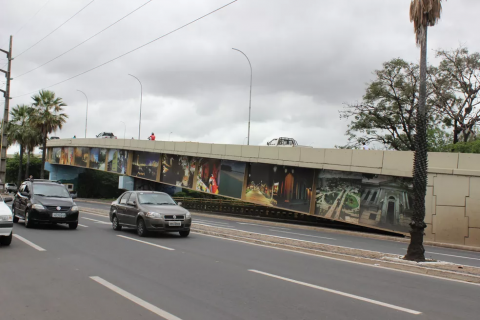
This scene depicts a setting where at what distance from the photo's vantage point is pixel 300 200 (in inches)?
1155

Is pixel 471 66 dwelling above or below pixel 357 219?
above

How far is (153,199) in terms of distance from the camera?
49.2ft

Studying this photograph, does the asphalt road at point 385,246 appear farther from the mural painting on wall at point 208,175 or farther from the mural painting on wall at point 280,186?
the mural painting on wall at point 208,175

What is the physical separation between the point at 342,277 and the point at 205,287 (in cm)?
289

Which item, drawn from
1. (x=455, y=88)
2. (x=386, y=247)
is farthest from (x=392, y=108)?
(x=386, y=247)

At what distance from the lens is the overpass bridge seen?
18812mm

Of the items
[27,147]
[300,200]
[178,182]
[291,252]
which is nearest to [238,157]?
[300,200]

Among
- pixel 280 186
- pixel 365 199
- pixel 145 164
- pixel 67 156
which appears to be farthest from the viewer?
pixel 67 156

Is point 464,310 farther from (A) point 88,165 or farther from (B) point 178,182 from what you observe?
(A) point 88,165

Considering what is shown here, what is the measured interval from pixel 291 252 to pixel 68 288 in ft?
21.6

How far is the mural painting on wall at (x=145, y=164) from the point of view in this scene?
42.6 meters

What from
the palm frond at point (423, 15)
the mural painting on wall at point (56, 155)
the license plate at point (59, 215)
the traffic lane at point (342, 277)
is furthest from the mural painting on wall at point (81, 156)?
the palm frond at point (423, 15)

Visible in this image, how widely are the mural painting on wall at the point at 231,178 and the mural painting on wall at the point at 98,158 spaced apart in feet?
69.0

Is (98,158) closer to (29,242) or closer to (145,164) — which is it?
(145,164)
